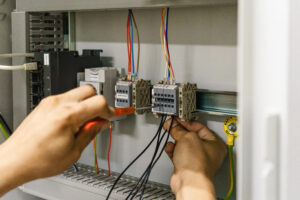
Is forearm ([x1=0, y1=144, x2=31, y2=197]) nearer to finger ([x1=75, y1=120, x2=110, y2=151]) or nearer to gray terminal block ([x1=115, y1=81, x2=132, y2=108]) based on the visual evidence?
finger ([x1=75, y1=120, x2=110, y2=151])

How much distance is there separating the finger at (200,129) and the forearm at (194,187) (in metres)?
0.17

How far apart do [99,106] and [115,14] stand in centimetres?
→ 86

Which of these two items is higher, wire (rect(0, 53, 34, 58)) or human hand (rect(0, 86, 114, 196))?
wire (rect(0, 53, 34, 58))

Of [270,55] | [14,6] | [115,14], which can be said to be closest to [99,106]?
[270,55]

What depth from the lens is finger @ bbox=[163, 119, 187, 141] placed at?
1.24m

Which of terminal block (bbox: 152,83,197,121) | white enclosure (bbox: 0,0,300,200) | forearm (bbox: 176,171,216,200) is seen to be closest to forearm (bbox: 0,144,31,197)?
white enclosure (bbox: 0,0,300,200)

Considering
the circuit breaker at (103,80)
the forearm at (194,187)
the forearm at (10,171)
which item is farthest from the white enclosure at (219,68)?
the forearm at (10,171)

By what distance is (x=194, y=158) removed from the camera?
113 cm

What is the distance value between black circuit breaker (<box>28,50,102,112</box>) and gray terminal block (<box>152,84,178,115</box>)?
0.33 metres

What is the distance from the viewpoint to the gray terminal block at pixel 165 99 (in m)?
1.18

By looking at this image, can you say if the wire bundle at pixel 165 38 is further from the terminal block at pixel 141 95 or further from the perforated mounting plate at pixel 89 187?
the perforated mounting plate at pixel 89 187

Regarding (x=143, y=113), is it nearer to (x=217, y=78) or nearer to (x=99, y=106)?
(x=217, y=78)

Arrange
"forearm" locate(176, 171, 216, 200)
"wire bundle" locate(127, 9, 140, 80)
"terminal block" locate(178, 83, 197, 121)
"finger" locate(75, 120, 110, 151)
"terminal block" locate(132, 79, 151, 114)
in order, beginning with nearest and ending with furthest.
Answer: "finger" locate(75, 120, 110, 151), "forearm" locate(176, 171, 216, 200), "terminal block" locate(178, 83, 197, 121), "terminal block" locate(132, 79, 151, 114), "wire bundle" locate(127, 9, 140, 80)

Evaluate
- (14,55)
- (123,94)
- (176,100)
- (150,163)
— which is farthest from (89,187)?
(14,55)
